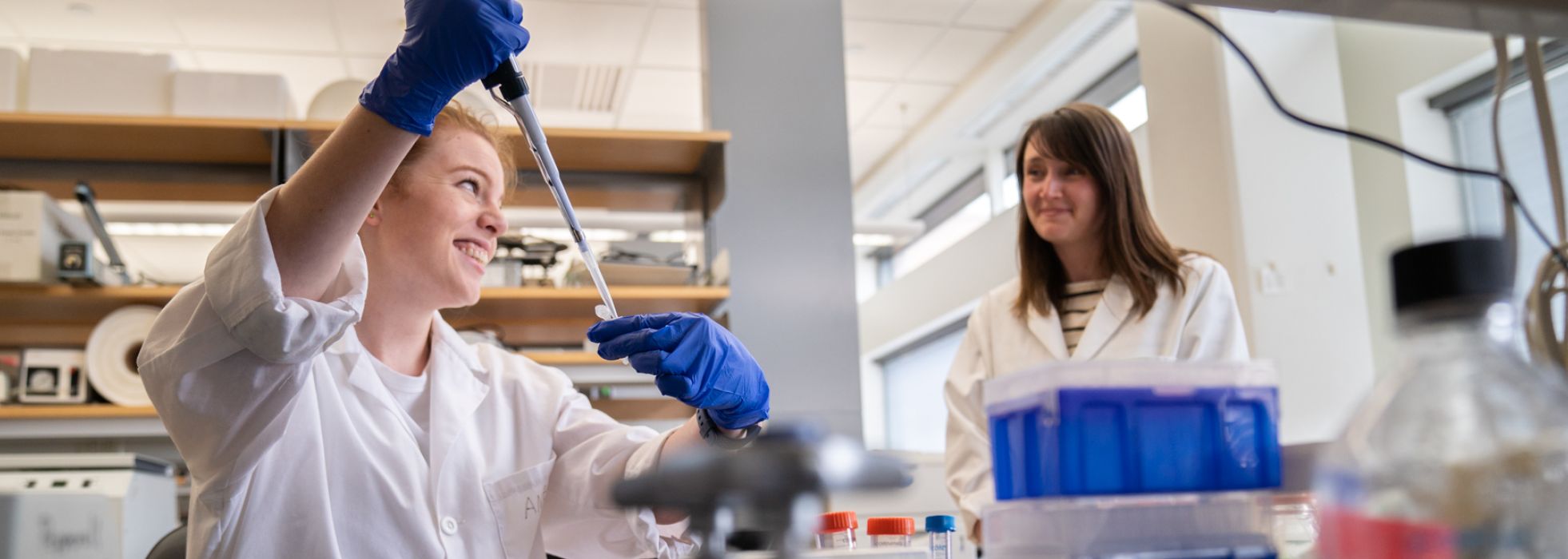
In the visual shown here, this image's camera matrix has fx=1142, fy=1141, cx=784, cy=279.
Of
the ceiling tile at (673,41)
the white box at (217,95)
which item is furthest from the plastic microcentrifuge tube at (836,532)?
the ceiling tile at (673,41)

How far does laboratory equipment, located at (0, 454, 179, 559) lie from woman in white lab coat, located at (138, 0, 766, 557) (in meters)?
1.35

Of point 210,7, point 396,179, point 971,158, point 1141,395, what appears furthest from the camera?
point 971,158

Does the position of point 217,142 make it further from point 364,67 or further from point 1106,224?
point 1106,224

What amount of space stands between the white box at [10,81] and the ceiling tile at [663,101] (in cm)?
245

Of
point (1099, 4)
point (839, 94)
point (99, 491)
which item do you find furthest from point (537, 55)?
point (99, 491)

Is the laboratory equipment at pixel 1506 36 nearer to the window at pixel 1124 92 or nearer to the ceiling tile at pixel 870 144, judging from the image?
the window at pixel 1124 92

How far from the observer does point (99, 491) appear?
2352 mm

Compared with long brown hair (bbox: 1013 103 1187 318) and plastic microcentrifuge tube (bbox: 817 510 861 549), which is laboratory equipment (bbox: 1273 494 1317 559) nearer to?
plastic microcentrifuge tube (bbox: 817 510 861 549)

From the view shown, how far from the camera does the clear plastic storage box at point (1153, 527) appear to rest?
20.2 inches

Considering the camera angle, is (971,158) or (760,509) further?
(971,158)

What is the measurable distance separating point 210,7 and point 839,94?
2.47m

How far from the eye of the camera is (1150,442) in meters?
0.52

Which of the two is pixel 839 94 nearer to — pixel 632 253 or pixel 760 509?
pixel 632 253

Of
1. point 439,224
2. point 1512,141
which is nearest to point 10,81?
point 439,224
